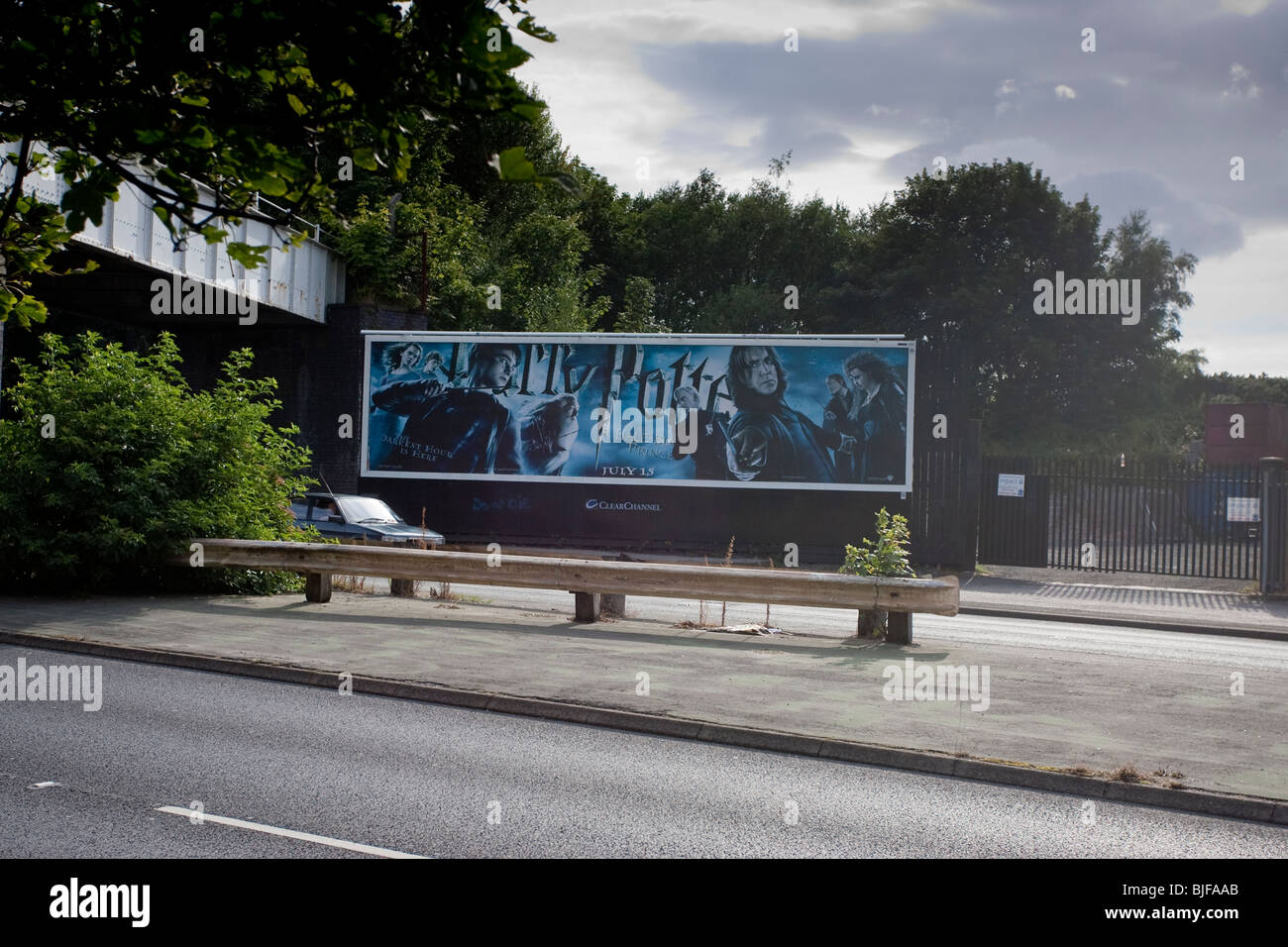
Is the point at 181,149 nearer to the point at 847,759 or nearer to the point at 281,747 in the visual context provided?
the point at 281,747

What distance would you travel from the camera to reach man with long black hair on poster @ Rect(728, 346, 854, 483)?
86.2 feet

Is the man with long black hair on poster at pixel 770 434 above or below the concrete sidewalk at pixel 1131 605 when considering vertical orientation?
above

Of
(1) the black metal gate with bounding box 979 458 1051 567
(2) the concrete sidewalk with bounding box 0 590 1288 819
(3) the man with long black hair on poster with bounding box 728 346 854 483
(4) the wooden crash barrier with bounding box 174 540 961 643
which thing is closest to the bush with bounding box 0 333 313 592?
(2) the concrete sidewalk with bounding box 0 590 1288 819

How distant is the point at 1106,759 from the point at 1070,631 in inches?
368

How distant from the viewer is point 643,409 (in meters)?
27.0

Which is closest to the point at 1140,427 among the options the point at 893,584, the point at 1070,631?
the point at 1070,631

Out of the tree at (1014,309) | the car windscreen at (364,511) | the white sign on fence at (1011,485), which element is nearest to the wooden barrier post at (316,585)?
the car windscreen at (364,511)

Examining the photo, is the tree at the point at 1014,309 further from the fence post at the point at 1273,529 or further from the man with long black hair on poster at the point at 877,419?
the fence post at the point at 1273,529

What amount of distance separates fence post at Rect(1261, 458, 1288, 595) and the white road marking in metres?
20.9

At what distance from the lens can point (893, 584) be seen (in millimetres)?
12000

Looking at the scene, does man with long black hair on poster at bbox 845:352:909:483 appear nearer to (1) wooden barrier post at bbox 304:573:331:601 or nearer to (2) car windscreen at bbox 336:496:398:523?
(2) car windscreen at bbox 336:496:398:523

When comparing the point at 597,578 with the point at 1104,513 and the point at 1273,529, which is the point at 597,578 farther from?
the point at 1104,513

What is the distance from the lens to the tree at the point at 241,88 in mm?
4480

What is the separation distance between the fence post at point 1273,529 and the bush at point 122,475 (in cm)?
1734
